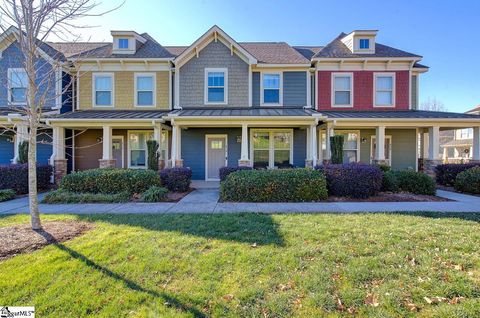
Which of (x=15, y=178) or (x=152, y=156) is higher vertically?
(x=152, y=156)

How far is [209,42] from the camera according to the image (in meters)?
13.4

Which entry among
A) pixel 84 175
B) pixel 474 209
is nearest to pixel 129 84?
pixel 84 175

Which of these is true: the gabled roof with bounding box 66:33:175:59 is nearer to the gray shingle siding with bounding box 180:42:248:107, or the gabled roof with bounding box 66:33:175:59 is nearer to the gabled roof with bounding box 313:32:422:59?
the gray shingle siding with bounding box 180:42:248:107

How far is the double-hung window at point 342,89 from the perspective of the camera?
1384cm

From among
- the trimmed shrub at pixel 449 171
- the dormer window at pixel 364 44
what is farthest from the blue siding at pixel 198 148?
the trimmed shrub at pixel 449 171

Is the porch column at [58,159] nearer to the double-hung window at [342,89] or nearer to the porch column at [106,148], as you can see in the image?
the porch column at [106,148]

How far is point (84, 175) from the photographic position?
9.27m

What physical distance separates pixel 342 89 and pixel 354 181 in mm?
7023

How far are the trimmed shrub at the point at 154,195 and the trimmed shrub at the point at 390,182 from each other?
8.31 m

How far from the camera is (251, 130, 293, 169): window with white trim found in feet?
45.1

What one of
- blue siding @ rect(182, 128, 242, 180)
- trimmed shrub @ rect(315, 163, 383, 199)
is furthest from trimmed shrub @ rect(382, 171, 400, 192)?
blue siding @ rect(182, 128, 242, 180)

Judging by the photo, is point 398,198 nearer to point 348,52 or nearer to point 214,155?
point 214,155

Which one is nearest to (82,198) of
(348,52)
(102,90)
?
(102,90)

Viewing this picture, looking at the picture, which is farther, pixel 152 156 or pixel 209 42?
pixel 209 42
